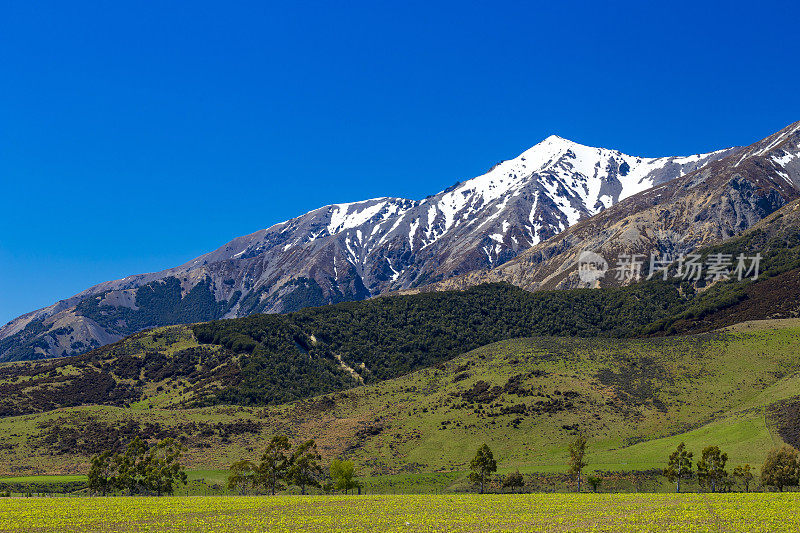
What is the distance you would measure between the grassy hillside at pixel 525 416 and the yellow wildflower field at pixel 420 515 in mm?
46442

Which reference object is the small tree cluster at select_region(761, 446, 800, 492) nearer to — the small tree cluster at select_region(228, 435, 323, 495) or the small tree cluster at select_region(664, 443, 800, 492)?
the small tree cluster at select_region(664, 443, 800, 492)

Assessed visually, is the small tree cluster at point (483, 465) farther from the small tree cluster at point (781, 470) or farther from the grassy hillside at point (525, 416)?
the small tree cluster at point (781, 470)

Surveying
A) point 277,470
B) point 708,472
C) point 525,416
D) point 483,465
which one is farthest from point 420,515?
point 525,416

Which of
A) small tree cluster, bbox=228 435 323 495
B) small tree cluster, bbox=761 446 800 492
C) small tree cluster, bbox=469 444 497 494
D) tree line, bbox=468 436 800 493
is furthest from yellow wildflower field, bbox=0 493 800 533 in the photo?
small tree cluster, bbox=469 444 497 494

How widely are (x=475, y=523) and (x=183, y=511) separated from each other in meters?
28.3

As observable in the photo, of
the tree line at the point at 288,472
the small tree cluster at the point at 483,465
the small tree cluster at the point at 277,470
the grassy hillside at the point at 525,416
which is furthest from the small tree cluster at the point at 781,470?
the small tree cluster at the point at 277,470

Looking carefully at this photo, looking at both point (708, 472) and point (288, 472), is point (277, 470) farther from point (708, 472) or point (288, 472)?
point (708, 472)

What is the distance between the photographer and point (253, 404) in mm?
185000

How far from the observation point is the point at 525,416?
437 ft

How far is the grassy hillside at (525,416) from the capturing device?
116m

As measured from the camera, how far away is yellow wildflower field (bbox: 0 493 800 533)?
45969mm

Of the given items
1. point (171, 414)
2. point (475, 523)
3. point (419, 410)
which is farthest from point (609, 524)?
point (171, 414)

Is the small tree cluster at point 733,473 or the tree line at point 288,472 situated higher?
the tree line at point 288,472

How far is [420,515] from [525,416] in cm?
8419
